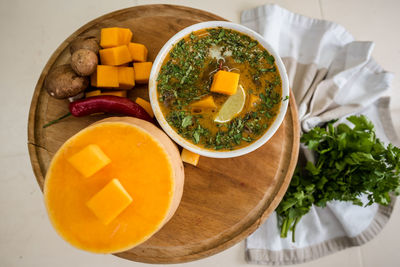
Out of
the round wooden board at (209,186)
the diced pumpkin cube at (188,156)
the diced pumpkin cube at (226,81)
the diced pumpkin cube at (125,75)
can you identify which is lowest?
the round wooden board at (209,186)

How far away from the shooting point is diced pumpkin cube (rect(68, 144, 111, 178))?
1.21 metres

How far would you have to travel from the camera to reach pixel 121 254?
175cm

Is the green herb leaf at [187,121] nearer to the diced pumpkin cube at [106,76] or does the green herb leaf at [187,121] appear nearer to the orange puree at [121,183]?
the orange puree at [121,183]

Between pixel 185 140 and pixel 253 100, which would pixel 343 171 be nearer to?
pixel 253 100

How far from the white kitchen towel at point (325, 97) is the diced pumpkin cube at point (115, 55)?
1.23 meters

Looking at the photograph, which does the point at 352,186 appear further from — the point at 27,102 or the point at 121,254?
the point at 27,102

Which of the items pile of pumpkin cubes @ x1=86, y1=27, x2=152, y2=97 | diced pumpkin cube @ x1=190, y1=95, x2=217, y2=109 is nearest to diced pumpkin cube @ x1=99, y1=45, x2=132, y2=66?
pile of pumpkin cubes @ x1=86, y1=27, x2=152, y2=97

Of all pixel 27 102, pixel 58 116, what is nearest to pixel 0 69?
pixel 27 102

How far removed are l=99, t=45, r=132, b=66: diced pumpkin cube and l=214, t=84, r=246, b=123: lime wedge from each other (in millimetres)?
719

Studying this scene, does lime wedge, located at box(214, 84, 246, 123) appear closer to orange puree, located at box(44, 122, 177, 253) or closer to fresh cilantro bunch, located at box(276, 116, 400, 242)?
orange puree, located at box(44, 122, 177, 253)

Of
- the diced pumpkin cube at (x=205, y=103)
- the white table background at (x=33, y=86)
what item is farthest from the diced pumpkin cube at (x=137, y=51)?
the white table background at (x=33, y=86)

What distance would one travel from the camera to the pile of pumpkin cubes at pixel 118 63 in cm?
174

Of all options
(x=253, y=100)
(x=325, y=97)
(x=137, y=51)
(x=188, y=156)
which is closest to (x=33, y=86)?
(x=137, y=51)

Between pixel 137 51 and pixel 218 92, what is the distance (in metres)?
0.63
